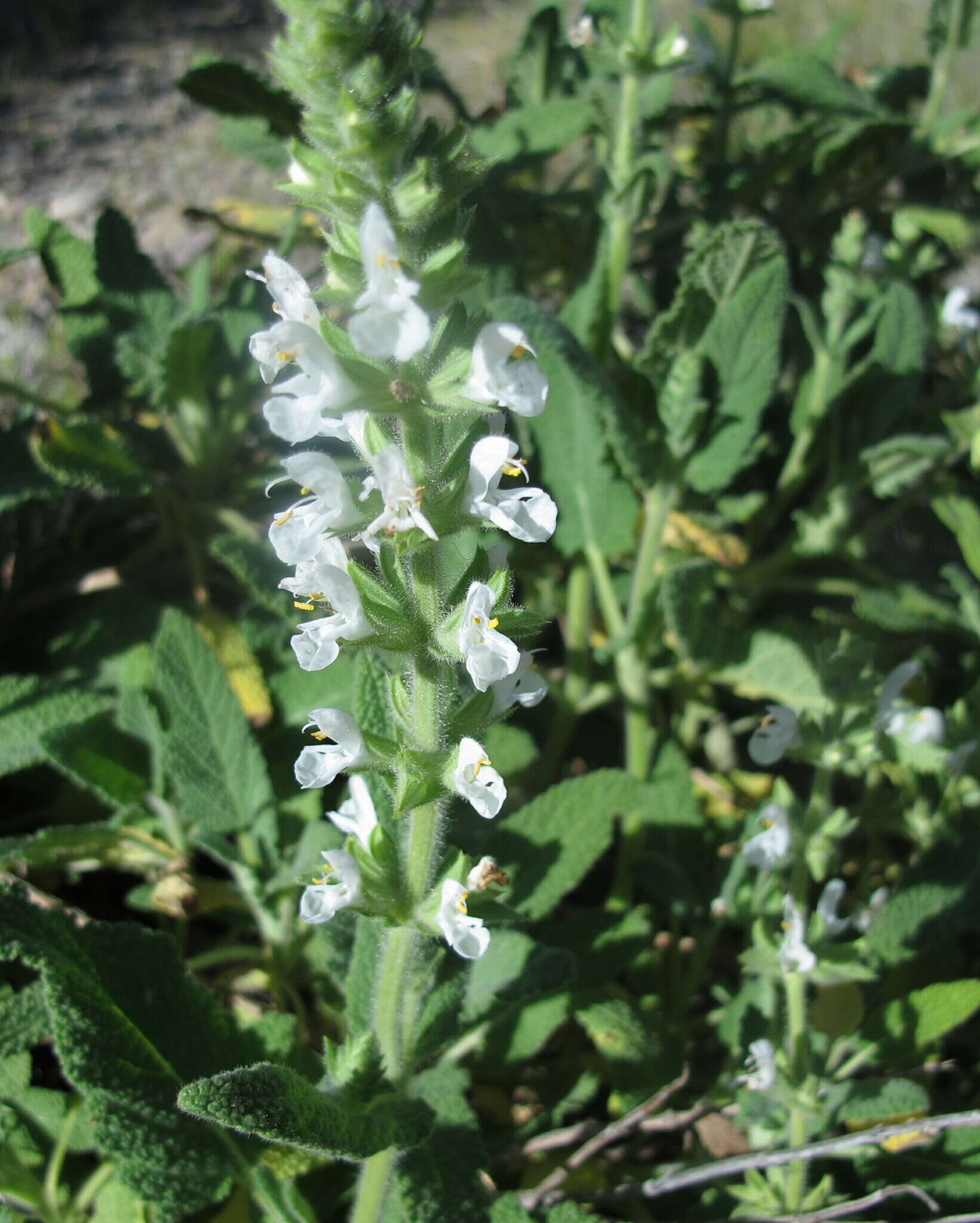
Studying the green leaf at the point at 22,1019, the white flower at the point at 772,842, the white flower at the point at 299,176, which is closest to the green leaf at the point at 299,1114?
the green leaf at the point at 22,1019

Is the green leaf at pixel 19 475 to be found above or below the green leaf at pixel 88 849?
above

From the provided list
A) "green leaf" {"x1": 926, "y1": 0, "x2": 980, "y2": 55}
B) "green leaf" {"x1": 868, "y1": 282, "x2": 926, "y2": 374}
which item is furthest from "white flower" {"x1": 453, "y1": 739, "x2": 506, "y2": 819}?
"green leaf" {"x1": 926, "y1": 0, "x2": 980, "y2": 55}

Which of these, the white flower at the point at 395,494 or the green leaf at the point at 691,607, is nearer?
the white flower at the point at 395,494

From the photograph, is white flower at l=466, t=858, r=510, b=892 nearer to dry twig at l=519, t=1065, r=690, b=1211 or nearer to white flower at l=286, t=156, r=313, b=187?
dry twig at l=519, t=1065, r=690, b=1211

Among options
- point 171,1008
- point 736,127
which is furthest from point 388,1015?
point 736,127

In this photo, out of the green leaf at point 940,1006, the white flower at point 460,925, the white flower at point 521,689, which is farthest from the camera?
the green leaf at point 940,1006

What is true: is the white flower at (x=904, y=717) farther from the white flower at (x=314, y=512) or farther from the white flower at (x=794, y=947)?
the white flower at (x=314, y=512)

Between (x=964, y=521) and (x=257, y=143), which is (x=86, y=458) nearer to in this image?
(x=257, y=143)
